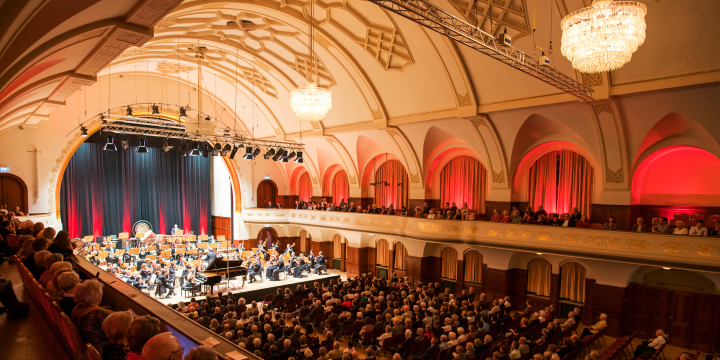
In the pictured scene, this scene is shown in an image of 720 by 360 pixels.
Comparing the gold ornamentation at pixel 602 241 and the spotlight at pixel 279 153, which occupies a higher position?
the spotlight at pixel 279 153

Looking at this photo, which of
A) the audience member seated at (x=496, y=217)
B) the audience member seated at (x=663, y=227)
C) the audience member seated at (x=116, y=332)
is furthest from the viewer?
the audience member seated at (x=496, y=217)

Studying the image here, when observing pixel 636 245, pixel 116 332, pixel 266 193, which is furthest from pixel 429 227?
pixel 116 332

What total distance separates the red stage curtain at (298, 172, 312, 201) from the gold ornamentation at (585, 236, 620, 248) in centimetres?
1736

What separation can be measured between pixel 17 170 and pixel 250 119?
37.3 feet

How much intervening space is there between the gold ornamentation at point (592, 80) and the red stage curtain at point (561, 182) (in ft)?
13.7

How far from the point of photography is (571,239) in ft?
41.3

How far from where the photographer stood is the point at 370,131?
18562 mm

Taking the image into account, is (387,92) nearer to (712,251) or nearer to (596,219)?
(596,219)

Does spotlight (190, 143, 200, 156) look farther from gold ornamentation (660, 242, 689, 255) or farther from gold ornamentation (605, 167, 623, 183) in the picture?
gold ornamentation (660, 242, 689, 255)

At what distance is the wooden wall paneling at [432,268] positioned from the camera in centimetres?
1792

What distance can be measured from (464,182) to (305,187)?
40.0 feet

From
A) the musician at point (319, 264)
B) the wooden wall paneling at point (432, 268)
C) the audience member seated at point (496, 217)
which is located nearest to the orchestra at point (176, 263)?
the musician at point (319, 264)

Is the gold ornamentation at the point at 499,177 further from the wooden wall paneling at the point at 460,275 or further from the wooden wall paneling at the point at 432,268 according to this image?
the wooden wall paneling at the point at 432,268

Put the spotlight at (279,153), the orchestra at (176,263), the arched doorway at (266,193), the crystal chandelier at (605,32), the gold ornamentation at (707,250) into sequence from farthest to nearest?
the arched doorway at (266,193) → the spotlight at (279,153) → the orchestra at (176,263) → the gold ornamentation at (707,250) → the crystal chandelier at (605,32)
